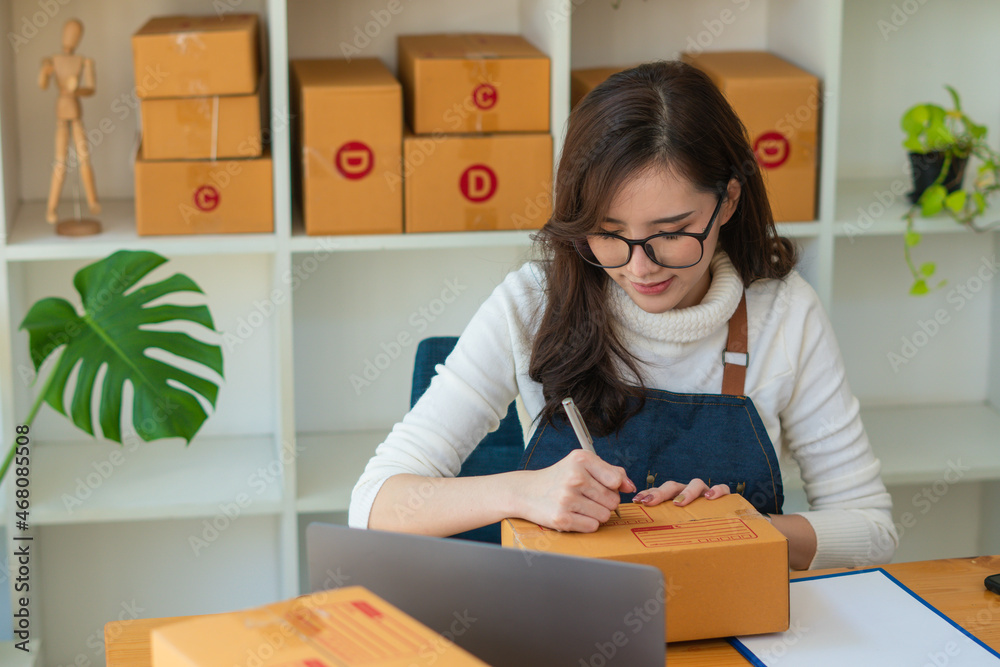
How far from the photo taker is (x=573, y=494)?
1.01 metres

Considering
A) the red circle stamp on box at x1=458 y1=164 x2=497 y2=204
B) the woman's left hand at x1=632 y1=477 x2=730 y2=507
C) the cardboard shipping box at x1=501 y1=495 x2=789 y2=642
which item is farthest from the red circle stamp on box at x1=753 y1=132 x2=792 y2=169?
the cardboard shipping box at x1=501 y1=495 x2=789 y2=642

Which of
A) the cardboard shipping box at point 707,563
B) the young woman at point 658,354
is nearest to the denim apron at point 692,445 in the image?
the young woman at point 658,354

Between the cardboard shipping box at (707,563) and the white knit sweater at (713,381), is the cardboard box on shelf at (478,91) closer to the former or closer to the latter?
the white knit sweater at (713,381)

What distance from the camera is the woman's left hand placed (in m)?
1.06

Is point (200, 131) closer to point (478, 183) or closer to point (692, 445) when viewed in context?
point (478, 183)

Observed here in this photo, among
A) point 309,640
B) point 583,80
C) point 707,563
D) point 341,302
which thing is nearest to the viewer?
point 309,640

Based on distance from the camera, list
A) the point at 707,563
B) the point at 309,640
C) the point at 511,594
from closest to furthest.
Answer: the point at 309,640
the point at 511,594
the point at 707,563

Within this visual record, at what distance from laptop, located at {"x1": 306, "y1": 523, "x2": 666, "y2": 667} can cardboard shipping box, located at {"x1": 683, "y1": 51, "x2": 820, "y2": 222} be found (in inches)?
53.5

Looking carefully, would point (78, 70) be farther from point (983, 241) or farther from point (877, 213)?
point (983, 241)

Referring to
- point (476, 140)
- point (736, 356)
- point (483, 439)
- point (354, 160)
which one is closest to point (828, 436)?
point (736, 356)

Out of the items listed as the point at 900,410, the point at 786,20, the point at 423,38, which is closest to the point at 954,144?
the point at 786,20

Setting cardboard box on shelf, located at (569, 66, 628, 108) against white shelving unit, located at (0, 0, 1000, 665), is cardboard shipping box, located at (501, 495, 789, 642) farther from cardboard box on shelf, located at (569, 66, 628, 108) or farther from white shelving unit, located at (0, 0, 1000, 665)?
cardboard box on shelf, located at (569, 66, 628, 108)

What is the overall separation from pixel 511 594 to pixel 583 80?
4.68 ft

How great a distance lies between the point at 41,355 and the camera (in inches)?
64.7
